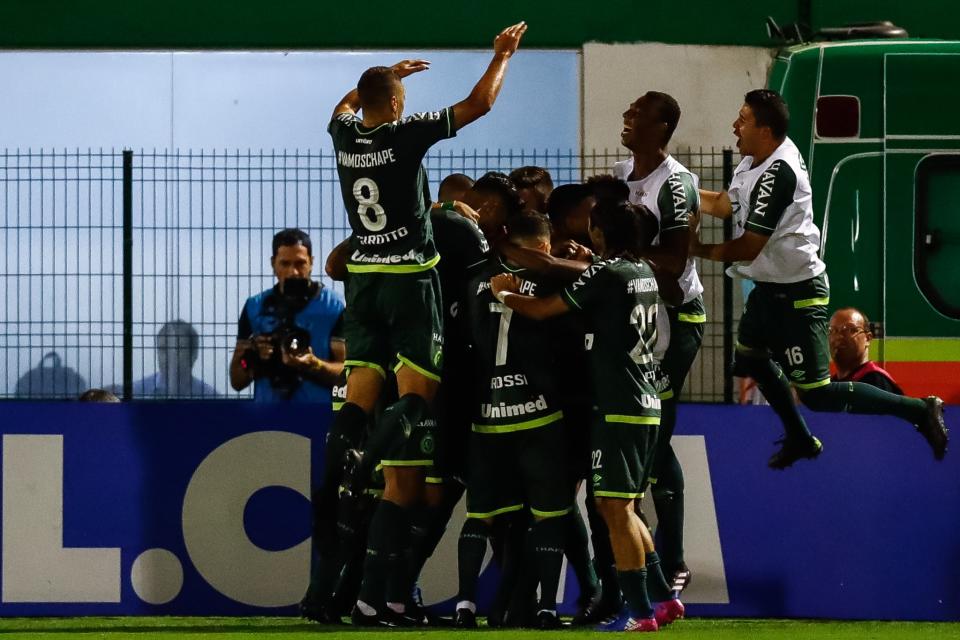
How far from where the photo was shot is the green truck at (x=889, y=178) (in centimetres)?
1084

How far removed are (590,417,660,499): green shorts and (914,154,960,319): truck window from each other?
4054 millimetres

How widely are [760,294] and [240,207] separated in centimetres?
462

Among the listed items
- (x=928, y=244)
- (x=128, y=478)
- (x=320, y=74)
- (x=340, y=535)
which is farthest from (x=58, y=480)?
(x=320, y=74)

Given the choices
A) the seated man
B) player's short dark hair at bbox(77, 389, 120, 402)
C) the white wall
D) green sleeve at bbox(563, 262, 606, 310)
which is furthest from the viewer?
the white wall

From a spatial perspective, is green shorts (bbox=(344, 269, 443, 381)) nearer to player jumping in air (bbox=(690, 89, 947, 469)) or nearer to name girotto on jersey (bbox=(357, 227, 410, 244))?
name girotto on jersey (bbox=(357, 227, 410, 244))

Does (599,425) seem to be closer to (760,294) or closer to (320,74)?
(760,294)

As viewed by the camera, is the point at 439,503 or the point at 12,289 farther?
the point at 12,289

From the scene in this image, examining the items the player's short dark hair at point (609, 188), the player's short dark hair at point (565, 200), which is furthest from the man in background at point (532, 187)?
the player's short dark hair at point (609, 188)

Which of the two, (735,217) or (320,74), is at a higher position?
(320,74)

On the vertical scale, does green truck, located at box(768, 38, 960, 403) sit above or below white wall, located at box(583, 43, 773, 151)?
below

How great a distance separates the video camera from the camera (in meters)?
9.53

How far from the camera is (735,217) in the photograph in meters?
8.80

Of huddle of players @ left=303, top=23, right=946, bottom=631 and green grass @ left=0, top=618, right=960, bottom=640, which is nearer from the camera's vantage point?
green grass @ left=0, top=618, right=960, bottom=640

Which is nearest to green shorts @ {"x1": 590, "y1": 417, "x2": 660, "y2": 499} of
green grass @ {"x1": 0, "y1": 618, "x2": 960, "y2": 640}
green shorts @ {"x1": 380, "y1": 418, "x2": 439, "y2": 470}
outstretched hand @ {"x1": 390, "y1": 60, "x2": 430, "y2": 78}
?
green grass @ {"x1": 0, "y1": 618, "x2": 960, "y2": 640}
